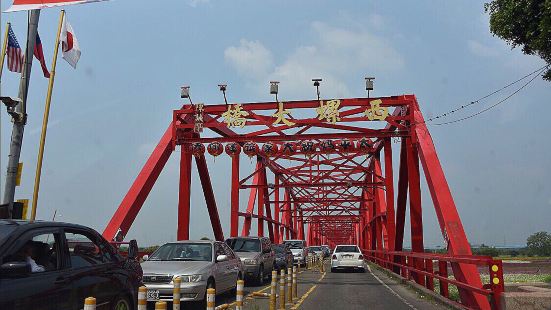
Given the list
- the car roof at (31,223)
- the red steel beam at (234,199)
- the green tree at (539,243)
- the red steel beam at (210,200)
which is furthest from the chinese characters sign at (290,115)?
the green tree at (539,243)

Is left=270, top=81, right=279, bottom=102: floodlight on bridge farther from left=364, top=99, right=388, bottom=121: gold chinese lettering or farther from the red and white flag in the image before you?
the red and white flag

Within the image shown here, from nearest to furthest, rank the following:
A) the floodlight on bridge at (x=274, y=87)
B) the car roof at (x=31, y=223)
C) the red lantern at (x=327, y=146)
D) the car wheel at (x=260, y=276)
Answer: the car roof at (x=31, y=223)
the car wheel at (x=260, y=276)
the floodlight on bridge at (x=274, y=87)
the red lantern at (x=327, y=146)

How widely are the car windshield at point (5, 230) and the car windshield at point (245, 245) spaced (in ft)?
46.0

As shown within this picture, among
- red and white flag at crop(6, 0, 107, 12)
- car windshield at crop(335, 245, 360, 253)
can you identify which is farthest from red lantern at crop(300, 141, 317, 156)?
red and white flag at crop(6, 0, 107, 12)

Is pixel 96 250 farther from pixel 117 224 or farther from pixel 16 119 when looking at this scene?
pixel 117 224

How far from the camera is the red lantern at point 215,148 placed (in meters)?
23.4

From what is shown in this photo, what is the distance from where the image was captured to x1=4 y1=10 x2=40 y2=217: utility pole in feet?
32.8

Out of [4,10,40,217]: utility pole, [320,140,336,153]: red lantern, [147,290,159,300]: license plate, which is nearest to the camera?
[4,10,40,217]: utility pole

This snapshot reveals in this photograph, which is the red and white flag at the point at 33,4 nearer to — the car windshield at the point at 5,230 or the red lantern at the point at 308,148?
the car windshield at the point at 5,230

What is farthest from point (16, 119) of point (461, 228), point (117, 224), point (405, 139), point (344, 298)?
point (405, 139)

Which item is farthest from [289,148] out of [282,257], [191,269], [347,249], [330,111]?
[191,269]

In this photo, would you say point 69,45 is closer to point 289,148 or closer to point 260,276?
point 260,276

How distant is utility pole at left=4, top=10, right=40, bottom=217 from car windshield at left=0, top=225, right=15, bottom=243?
194 inches

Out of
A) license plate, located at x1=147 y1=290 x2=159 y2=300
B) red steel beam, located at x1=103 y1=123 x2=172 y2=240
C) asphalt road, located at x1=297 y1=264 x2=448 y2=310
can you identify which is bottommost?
asphalt road, located at x1=297 y1=264 x2=448 y2=310
